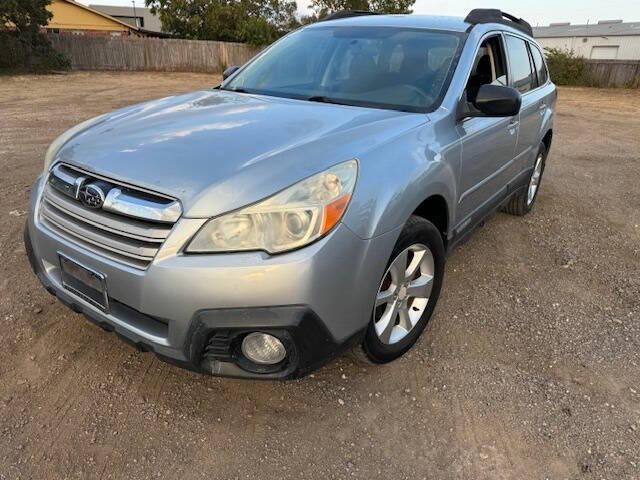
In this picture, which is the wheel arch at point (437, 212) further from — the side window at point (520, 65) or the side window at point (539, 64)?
the side window at point (539, 64)

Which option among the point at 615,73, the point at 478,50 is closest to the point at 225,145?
the point at 478,50

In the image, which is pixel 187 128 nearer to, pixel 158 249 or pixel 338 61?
pixel 158 249

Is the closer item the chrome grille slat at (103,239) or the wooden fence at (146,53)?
the chrome grille slat at (103,239)

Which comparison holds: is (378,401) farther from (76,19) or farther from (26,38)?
(76,19)

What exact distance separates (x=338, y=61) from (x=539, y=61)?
254 cm

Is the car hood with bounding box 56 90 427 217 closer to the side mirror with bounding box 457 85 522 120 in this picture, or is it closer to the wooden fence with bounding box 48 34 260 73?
the side mirror with bounding box 457 85 522 120

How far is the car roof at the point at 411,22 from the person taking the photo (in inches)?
129

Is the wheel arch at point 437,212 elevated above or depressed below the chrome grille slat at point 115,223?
below

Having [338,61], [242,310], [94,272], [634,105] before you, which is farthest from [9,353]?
[634,105]

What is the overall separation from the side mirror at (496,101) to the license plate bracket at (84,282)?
1999 mm

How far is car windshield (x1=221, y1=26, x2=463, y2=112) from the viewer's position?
2883mm

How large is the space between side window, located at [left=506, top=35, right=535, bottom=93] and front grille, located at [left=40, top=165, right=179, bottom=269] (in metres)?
2.99

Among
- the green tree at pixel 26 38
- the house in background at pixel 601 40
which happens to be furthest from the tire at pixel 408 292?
the house in background at pixel 601 40

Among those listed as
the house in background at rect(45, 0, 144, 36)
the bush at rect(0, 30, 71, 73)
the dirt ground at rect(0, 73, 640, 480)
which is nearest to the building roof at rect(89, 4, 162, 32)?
the house in background at rect(45, 0, 144, 36)
